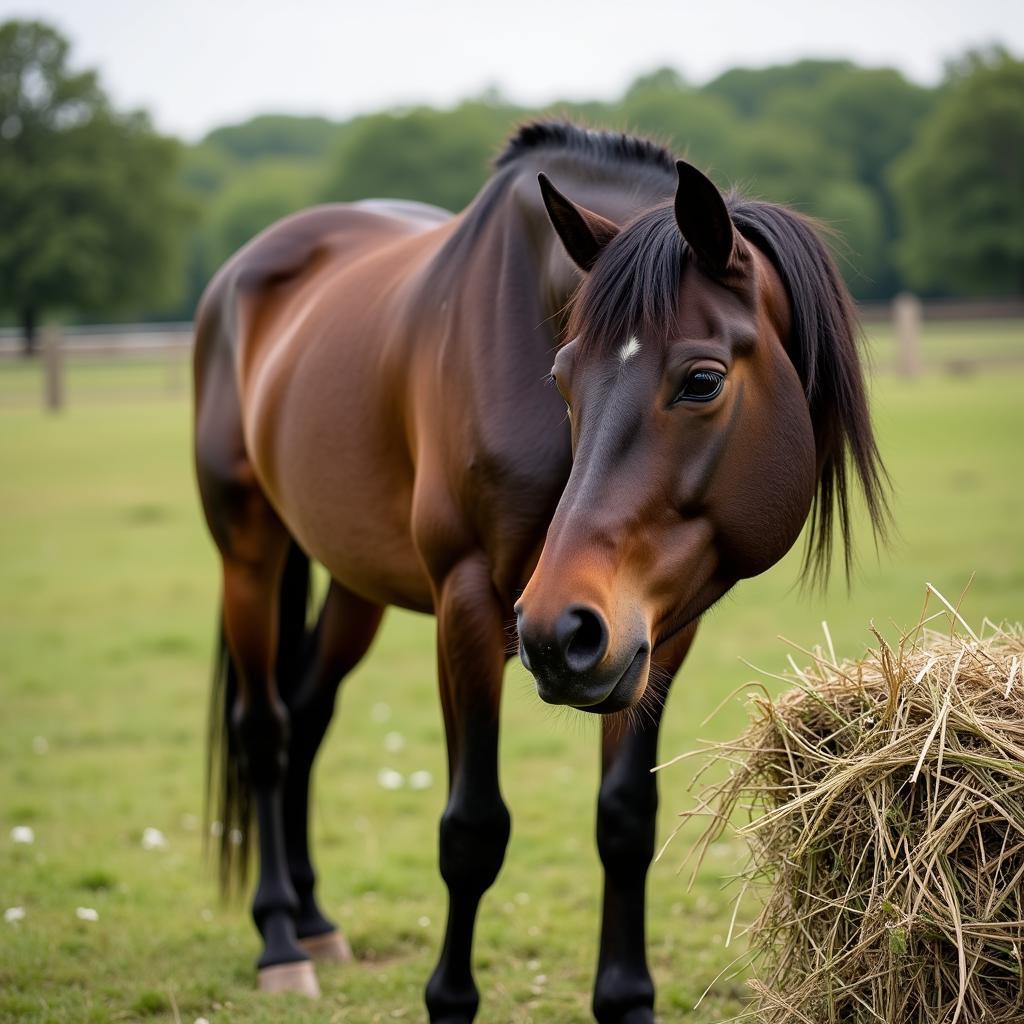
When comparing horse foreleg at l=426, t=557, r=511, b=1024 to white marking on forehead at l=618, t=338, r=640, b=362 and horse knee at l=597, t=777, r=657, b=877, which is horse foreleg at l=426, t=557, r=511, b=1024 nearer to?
horse knee at l=597, t=777, r=657, b=877

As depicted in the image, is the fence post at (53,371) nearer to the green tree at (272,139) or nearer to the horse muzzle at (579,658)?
the horse muzzle at (579,658)

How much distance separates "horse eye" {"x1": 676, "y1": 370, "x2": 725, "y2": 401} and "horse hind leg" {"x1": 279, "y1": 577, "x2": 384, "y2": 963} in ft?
7.82

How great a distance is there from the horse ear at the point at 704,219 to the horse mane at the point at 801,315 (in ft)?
0.15

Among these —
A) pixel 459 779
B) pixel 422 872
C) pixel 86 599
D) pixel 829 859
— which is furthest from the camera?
pixel 86 599

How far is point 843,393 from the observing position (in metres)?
2.45

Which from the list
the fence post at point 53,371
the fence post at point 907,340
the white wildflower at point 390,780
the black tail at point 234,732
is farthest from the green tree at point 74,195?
the black tail at point 234,732

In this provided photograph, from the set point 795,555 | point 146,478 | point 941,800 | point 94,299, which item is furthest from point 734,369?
point 94,299

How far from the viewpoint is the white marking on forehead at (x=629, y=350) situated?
6.97 ft

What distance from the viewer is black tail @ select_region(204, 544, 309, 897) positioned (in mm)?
4277

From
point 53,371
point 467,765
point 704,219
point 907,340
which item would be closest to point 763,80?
point 907,340

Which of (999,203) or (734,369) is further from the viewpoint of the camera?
(999,203)

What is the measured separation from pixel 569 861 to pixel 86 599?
258 inches

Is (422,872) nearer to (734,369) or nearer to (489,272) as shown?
(489,272)

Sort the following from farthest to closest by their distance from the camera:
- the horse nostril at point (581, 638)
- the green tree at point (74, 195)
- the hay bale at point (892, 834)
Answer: the green tree at point (74, 195)
the hay bale at point (892, 834)
the horse nostril at point (581, 638)
